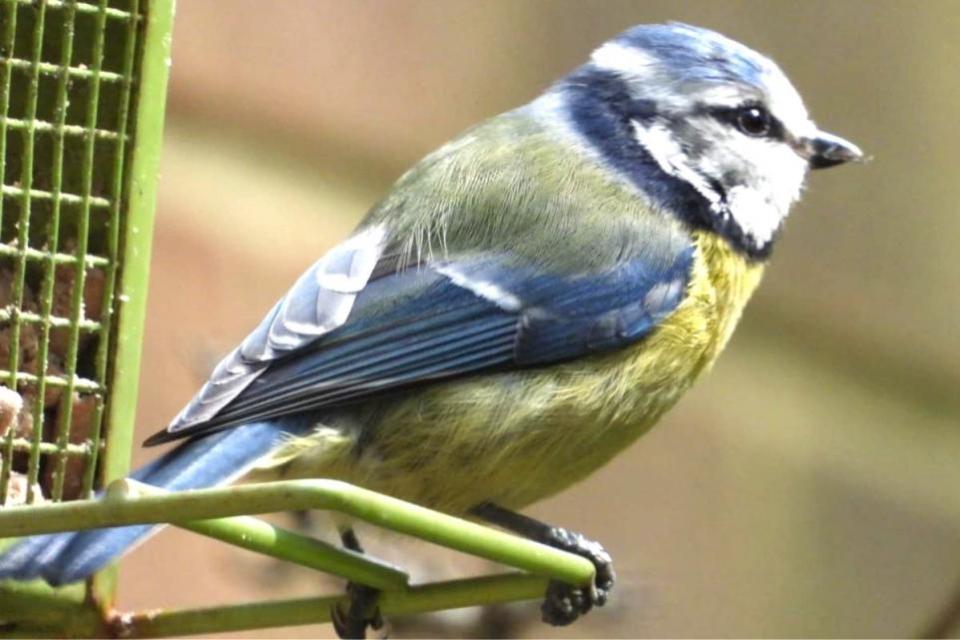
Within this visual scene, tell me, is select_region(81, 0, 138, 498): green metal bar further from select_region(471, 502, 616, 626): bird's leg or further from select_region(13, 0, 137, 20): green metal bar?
select_region(471, 502, 616, 626): bird's leg

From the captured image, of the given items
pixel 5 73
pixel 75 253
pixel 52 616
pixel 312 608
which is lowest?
pixel 52 616

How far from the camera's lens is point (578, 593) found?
3.19 feet

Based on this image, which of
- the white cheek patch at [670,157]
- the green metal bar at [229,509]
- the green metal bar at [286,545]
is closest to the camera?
the green metal bar at [229,509]

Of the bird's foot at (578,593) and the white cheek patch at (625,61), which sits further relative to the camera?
the white cheek patch at (625,61)

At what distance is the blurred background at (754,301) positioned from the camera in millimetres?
1551

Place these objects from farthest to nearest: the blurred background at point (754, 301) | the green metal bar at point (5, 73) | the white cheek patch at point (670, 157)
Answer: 1. the blurred background at point (754, 301)
2. the white cheek patch at point (670, 157)
3. the green metal bar at point (5, 73)

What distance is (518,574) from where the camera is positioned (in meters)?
0.80

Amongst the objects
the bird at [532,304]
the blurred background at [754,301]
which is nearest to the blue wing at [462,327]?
the bird at [532,304]

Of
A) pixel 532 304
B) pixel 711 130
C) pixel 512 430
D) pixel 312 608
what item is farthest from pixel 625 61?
pixel 312 608

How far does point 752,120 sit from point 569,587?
19.4 inches

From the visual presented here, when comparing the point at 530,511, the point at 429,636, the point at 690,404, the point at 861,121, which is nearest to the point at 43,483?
the point at 429,636

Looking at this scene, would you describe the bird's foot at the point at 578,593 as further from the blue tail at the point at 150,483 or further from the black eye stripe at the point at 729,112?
the black eye stripe at the point at 729,112

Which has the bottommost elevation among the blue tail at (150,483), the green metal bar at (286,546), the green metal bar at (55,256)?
the blue tail at (150,483)

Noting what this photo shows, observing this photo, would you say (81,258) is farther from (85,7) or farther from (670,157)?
(670,157)
